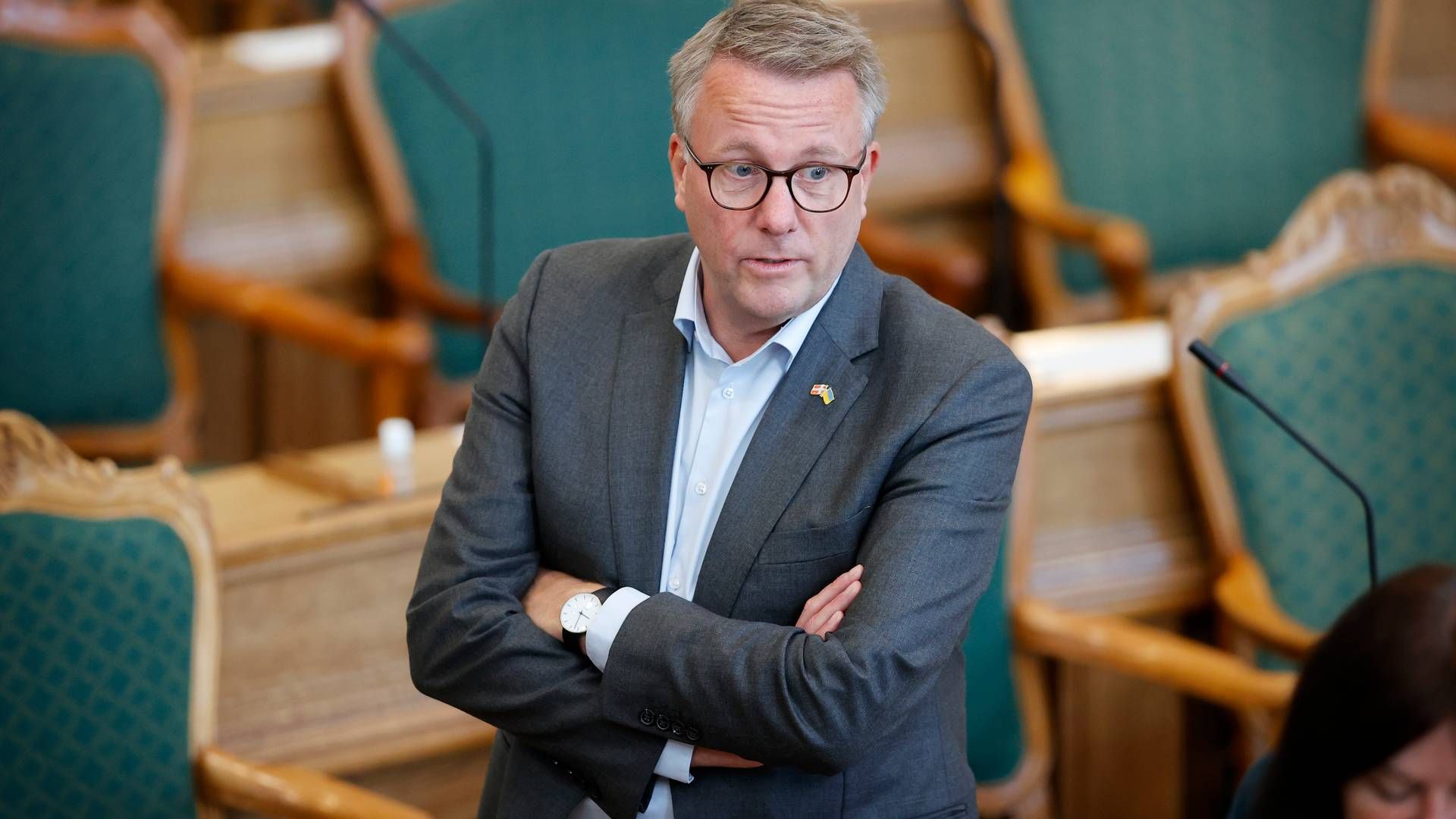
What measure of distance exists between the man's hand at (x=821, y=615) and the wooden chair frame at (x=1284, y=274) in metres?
1.07

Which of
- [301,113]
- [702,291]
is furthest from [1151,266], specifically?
[702,291]

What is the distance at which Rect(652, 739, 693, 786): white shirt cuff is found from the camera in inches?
58.8

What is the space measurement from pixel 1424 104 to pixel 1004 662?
2470 millimetres

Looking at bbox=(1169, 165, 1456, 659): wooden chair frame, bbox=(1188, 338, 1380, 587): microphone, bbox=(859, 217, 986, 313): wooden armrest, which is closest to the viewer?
bbox=(1188, 338, 1380, 587): microphone

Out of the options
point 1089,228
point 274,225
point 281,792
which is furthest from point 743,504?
point 274,225

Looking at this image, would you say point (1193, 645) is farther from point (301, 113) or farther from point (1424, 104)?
point (1424, 104)

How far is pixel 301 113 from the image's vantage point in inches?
131

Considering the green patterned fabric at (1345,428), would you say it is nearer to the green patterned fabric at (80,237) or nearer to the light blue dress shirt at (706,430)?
the light blue dress shirt at (706,430)

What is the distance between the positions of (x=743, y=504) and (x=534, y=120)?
1.82 meters

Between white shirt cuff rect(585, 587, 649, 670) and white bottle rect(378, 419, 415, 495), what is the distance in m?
0.79

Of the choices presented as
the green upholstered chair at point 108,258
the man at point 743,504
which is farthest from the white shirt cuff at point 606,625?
the green upholstered chair at point 108,258

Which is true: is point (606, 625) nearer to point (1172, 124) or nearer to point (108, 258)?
point (108, 258)

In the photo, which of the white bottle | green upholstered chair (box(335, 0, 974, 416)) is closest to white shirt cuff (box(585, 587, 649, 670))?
the white bottle

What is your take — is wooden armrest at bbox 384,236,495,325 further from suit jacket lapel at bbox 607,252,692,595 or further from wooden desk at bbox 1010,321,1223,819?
suit jacket lapel at bbox 607,252,692,595
